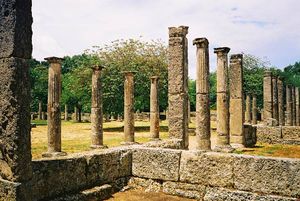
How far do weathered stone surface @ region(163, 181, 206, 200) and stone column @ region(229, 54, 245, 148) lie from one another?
853cm

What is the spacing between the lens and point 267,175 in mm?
6648

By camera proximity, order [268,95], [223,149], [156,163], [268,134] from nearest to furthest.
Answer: [156,163] < [223,149] < [268,134] < [268,95]

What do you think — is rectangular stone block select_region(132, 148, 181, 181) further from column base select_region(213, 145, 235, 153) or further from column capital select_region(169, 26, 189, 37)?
column base select_region(213, 145, 235, 153)

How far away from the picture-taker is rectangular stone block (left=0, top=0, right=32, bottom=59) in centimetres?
536

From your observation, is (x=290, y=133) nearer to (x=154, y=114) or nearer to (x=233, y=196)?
(x=154, y=114)

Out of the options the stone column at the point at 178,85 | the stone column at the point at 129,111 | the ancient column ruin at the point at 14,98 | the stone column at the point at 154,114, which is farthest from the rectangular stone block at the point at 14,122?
the stone column at the point at 154,114

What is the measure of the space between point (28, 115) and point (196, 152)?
3938 millimetres

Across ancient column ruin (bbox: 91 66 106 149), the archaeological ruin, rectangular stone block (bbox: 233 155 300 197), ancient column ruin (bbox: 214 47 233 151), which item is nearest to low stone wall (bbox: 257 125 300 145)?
ancient column ruin (bbox: 214 47 233 151)

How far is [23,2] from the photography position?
17.9 feet

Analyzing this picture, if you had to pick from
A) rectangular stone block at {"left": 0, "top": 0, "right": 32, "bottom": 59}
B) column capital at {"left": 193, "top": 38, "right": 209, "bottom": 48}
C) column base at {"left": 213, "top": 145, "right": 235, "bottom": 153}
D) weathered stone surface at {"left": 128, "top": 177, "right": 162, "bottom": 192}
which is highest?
column capital at {"left": 193, "top": 38, "right": 209, "bottom": 48}

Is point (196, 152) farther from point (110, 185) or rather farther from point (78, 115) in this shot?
point (78, 115)

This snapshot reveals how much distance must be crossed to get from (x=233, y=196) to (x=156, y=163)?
207cm

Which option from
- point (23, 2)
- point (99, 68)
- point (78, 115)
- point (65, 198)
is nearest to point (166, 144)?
point (65, 198)

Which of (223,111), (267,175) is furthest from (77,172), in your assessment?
(223,111)
